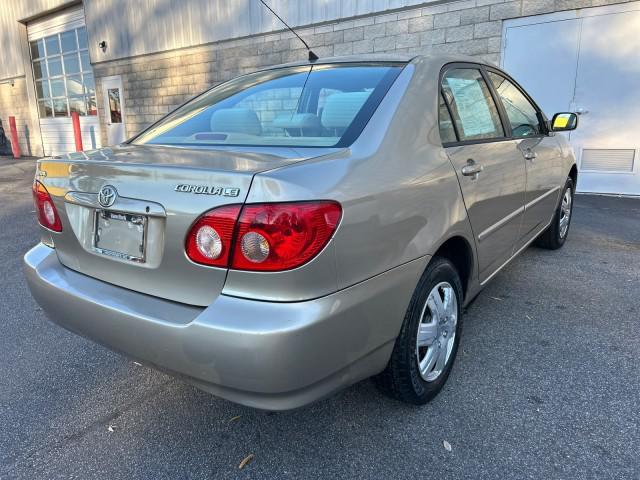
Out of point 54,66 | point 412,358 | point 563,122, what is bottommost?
point 412,358

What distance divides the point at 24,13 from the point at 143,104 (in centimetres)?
710

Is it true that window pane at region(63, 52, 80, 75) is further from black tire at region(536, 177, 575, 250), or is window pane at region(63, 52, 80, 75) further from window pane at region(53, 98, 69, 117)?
black tire at region(536, 177, 575, 250)

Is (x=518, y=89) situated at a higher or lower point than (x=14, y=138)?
higher

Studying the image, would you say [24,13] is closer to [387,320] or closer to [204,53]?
[204,53]

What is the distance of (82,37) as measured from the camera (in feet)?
49.0

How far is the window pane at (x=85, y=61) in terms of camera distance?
1497cm

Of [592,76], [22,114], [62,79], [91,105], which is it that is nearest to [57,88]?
[62,79]

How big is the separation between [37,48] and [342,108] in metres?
18.8

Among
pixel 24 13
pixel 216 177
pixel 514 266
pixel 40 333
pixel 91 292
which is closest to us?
pixel 216 177

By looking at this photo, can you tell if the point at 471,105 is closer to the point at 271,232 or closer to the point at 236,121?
the point at 236,121

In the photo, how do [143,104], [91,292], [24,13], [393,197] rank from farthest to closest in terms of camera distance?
[24,13], [143,104], [91,292], [393,197]

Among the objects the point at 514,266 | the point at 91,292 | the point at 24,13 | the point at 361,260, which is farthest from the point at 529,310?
the point at 24,13

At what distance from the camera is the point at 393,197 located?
1.76 metres

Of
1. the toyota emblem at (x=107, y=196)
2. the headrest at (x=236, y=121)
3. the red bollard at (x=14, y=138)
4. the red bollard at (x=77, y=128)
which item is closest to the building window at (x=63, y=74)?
the red bollard at (x=77, y=128)
